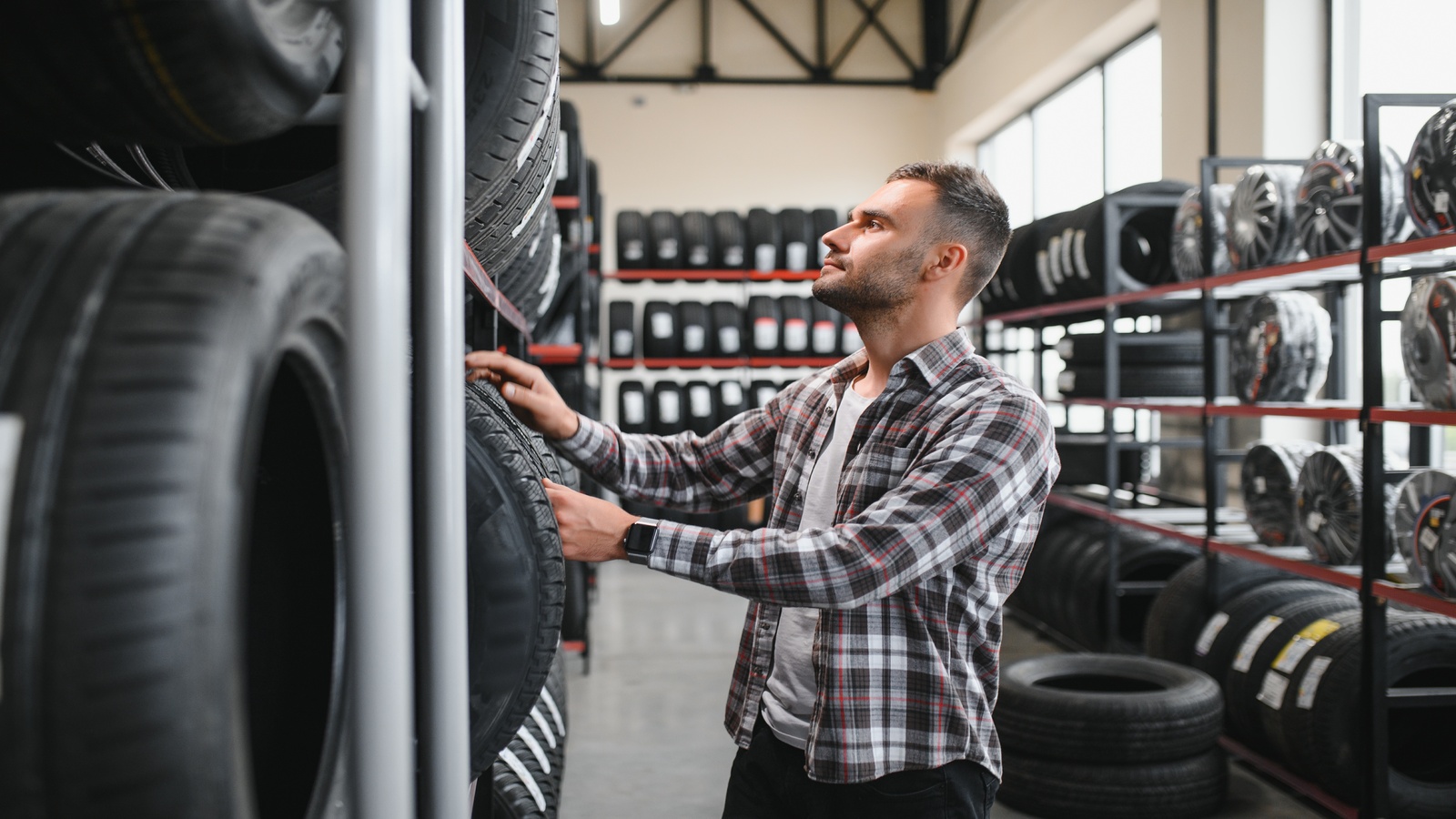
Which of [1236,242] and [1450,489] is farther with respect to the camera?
[1236,242]

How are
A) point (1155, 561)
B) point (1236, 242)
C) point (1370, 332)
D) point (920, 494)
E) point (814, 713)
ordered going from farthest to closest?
1. point (1155, 561)
2. point (1236, 242)
3. point (1370, 332)
4. point (814, 713)
5. point (920, 494)

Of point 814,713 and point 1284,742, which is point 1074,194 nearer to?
point 1284,742

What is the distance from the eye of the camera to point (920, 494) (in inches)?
67.2

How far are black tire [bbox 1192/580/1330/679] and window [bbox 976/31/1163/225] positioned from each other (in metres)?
3.86

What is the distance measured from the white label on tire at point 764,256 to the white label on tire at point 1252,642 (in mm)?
6033

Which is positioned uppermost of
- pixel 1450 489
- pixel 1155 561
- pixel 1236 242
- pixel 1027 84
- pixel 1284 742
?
pixel 1027 84

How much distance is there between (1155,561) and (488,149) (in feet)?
16.7

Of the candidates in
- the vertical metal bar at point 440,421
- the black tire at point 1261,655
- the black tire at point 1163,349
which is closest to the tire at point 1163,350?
the black tire at point 1163,349

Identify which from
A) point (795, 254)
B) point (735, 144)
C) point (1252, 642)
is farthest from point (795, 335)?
point (1252, 642)

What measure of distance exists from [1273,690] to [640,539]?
3139mm

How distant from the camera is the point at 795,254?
374 inches

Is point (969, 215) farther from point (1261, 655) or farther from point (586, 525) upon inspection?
point (1261, 655)

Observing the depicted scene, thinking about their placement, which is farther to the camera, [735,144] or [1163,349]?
[735,144]

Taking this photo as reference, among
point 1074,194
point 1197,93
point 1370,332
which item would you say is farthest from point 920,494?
point 1074,194
